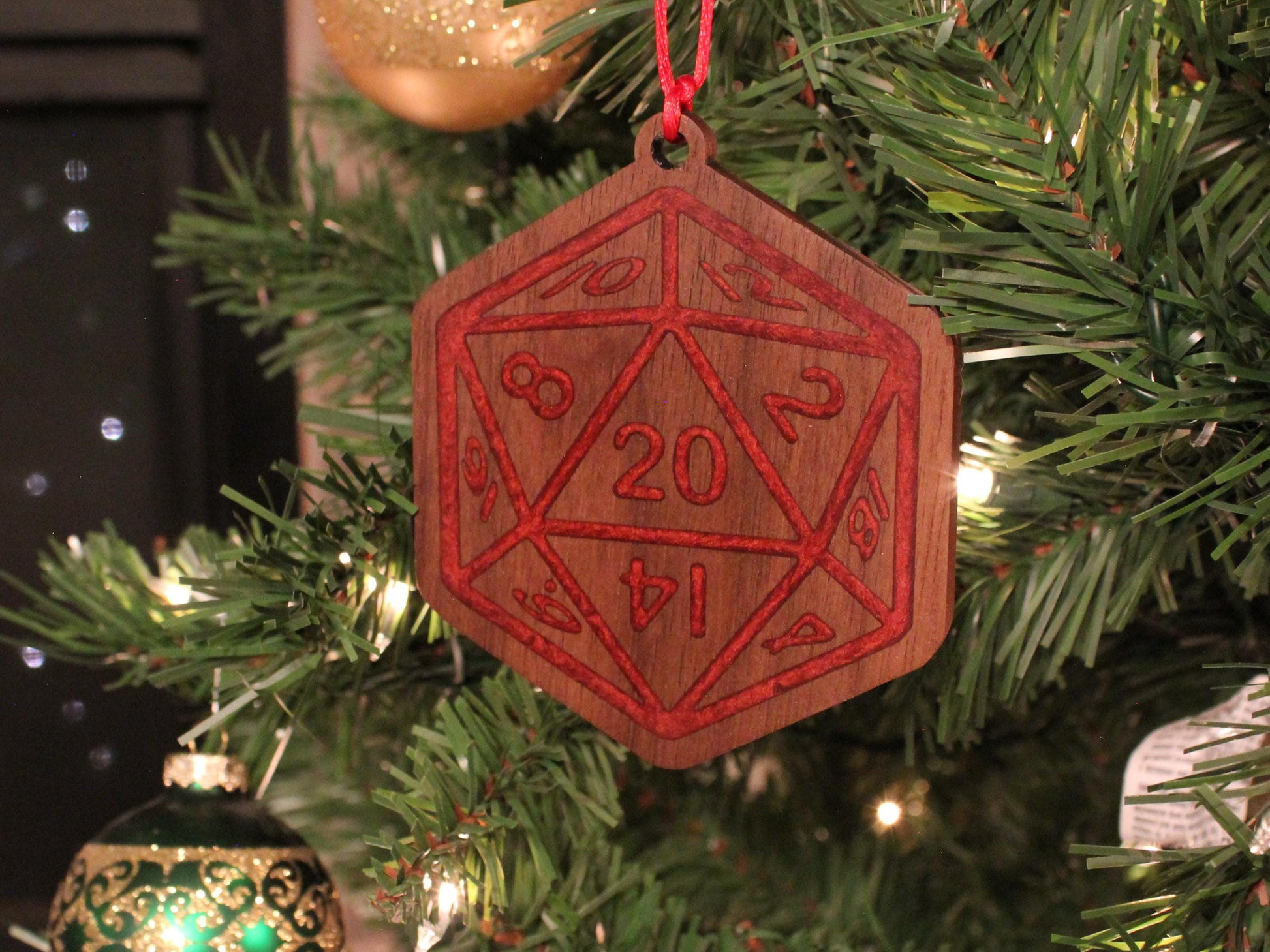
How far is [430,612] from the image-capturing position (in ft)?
1.29

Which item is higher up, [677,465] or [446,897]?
[677,465]

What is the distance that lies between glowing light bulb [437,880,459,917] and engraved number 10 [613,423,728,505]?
0.11m

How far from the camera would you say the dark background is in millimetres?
642

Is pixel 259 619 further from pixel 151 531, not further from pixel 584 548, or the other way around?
pixel 151 531

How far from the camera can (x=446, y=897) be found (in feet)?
1.09

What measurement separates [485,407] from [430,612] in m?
0.08

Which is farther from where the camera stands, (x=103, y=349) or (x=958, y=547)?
(x=103, y=349)

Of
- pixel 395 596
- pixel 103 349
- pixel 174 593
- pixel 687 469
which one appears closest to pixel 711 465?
pixel 687 469

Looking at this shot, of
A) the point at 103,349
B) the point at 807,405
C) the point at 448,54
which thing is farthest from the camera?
the point at 103,349

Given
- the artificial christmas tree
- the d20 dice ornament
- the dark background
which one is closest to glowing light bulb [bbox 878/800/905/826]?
the artificial christmas tree

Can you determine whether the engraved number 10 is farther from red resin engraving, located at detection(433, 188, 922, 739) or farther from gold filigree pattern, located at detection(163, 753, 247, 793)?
gold filigree pattern, located at detection(163, 753, 247, 793)

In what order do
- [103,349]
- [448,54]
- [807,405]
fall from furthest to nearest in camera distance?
[103,349] → [448,54] → [807,405]

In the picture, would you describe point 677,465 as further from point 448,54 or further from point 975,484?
point 448,54

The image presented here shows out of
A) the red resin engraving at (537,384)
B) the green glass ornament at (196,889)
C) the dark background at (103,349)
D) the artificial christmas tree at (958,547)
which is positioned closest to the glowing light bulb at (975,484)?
the artificial christmas tree at (958,547)
